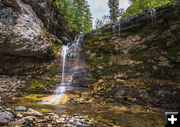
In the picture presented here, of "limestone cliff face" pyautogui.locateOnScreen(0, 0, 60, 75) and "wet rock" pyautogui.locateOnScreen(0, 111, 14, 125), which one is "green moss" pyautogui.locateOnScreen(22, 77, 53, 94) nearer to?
"limestone cliff face" pyautogui.locateOnScreen(0, 0, 60, 75)

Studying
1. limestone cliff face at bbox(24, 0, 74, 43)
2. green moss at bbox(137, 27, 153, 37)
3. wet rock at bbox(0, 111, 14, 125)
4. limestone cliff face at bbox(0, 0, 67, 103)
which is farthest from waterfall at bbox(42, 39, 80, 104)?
green moss at bbox(137, 27, 153, 37)

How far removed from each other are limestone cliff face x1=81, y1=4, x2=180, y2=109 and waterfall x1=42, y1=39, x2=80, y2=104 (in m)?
2.48

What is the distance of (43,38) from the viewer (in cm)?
1012

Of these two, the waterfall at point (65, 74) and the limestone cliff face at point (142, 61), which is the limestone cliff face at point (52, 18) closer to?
the waterfall at point (65, 74)

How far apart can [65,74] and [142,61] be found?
7.75 meters

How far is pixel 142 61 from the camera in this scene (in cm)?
862

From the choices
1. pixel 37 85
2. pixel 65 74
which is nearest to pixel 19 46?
pixel 37 85

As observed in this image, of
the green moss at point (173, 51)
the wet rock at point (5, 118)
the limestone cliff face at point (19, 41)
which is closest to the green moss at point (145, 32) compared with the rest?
the green moss at point (173, 51)

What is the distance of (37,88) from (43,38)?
475cm

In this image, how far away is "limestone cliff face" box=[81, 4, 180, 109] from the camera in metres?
6.78

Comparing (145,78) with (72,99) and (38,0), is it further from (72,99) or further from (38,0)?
(38,0)

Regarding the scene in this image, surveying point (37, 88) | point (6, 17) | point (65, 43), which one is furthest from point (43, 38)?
point (65, 43)

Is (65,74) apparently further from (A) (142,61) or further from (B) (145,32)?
(B) (145,32)

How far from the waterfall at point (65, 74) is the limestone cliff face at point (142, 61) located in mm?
2483
